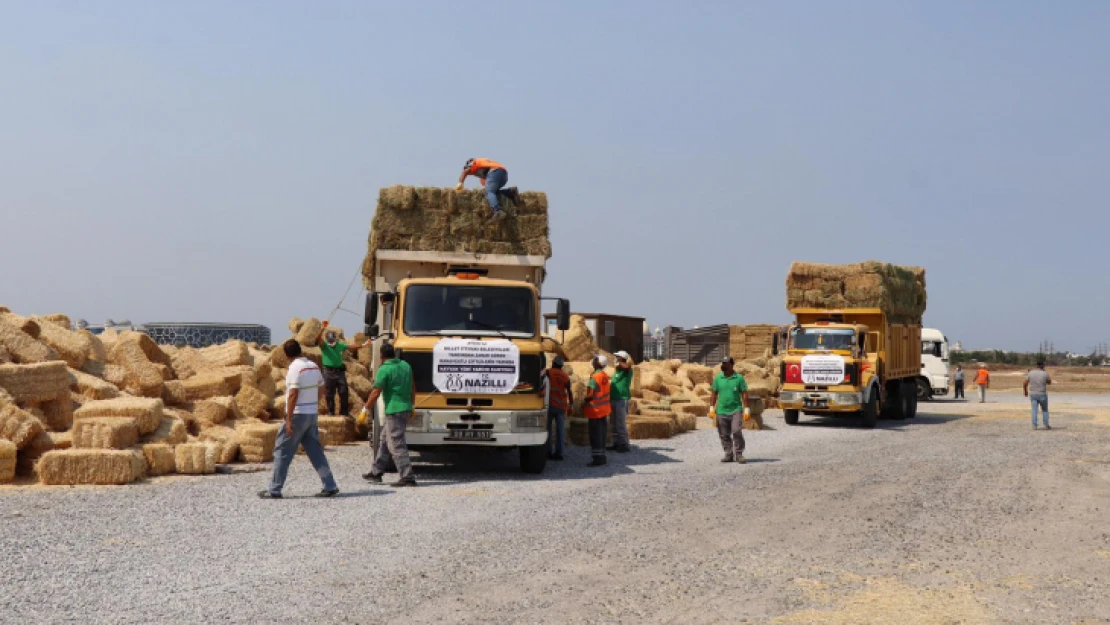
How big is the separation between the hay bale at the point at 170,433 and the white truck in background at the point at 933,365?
30.9 m

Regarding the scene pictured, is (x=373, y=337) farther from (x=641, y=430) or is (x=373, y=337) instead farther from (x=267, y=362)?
(x=641, y=430)

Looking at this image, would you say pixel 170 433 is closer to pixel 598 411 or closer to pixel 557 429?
pixel 557 429

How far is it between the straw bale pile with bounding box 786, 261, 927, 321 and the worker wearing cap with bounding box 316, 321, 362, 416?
15539 millimetres

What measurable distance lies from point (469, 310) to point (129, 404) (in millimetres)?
4734

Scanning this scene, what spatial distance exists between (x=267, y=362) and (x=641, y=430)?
718 centimetres

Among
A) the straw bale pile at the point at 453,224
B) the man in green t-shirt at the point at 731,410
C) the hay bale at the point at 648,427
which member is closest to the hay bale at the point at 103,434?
the straw bale pile at the point at 453,224

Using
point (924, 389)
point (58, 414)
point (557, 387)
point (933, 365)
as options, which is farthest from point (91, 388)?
point (933, 365)

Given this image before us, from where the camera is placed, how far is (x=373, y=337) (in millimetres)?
14773

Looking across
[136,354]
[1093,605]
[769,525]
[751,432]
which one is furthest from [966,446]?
[136,354]

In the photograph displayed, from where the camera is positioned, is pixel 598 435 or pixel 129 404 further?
pixel 598 435

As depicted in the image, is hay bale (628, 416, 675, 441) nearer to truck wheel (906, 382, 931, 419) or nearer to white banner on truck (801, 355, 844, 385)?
white banner on truck (801, 355, 844, 385)

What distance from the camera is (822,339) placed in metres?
24.8

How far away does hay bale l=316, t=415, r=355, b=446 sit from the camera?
679 inches

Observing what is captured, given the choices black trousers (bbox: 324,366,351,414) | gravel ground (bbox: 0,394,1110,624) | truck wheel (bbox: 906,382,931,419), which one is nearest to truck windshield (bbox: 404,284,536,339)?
gravel ground (bbox: 0,394,1110,624)
